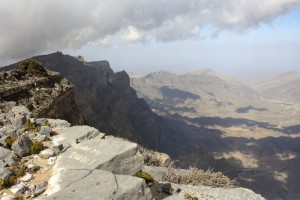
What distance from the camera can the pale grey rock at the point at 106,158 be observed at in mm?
10664

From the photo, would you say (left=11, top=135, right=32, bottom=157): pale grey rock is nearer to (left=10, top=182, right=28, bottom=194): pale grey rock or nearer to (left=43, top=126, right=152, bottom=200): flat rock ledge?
(left=43, top=126, right=152, bottom=200): flat rock ledge

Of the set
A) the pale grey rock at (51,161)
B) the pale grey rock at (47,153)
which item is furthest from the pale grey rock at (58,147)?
the pale grey rock at (51,161)

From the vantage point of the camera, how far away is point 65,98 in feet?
105

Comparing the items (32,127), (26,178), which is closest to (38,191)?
(26,178)

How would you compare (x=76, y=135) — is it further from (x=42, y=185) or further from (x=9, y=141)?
(x=42, y=185)

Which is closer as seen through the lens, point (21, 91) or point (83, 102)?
point (21, 91)

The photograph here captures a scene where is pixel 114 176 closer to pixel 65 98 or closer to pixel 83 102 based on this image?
pixel 65 98

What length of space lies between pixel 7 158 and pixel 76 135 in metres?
2.70

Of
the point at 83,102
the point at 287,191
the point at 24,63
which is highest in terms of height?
the point at 24,63

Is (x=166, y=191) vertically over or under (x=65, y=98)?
under

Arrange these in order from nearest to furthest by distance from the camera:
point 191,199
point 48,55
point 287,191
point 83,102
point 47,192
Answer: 1. point 47,192
2. point 191,199
3. point 83,102
4. point 48,55
5. point 287,191

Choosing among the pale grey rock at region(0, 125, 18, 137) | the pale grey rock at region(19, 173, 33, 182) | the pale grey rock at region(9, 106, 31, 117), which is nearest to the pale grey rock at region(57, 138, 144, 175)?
the pale grey rock at region(19, 173, 33, 182)

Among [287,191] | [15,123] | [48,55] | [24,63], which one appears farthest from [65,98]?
[287,191]

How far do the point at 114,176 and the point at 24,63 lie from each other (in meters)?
26.7
